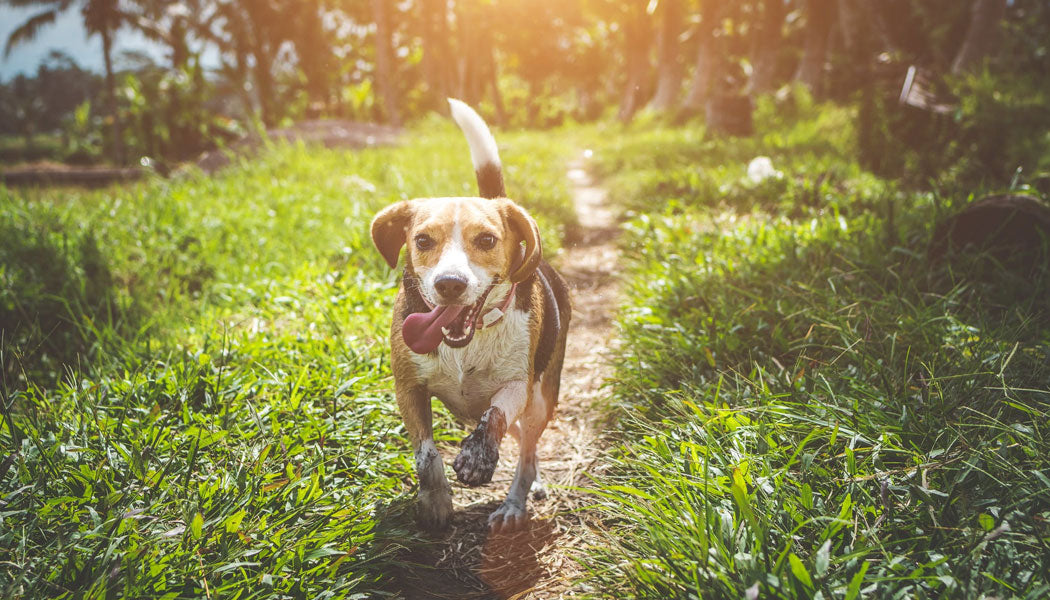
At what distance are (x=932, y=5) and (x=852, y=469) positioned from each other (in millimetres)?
15564

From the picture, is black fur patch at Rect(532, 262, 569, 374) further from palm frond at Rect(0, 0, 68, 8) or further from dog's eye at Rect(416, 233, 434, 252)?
palm frond at Rect(0, 0, 68, 8)

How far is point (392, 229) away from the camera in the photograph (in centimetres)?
252

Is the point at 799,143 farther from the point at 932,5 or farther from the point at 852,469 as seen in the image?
the point at 852,469

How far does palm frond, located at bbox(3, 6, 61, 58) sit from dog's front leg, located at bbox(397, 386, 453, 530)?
136 feet

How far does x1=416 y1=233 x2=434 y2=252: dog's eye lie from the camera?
226 cm

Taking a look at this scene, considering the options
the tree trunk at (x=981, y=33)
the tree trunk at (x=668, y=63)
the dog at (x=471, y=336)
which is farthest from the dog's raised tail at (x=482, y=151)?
the tree trunk at (x=668, y=63)

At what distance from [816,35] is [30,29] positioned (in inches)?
1582

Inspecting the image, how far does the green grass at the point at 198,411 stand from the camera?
5.63 ft

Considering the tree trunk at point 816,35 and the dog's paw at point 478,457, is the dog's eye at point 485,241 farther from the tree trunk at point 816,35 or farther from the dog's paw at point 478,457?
the tree trunk at point 816,35

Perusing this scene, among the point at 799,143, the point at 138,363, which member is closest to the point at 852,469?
the point at 138,363

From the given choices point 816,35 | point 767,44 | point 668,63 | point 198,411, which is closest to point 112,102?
point 668,63

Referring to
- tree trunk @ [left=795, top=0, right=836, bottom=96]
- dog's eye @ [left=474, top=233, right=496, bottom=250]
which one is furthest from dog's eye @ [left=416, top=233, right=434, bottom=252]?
tree trunk @ [left=795, top=0, right=836, bottom=96]

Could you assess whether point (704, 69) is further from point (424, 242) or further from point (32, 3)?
point (32, 3)

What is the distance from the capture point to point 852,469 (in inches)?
72.0
